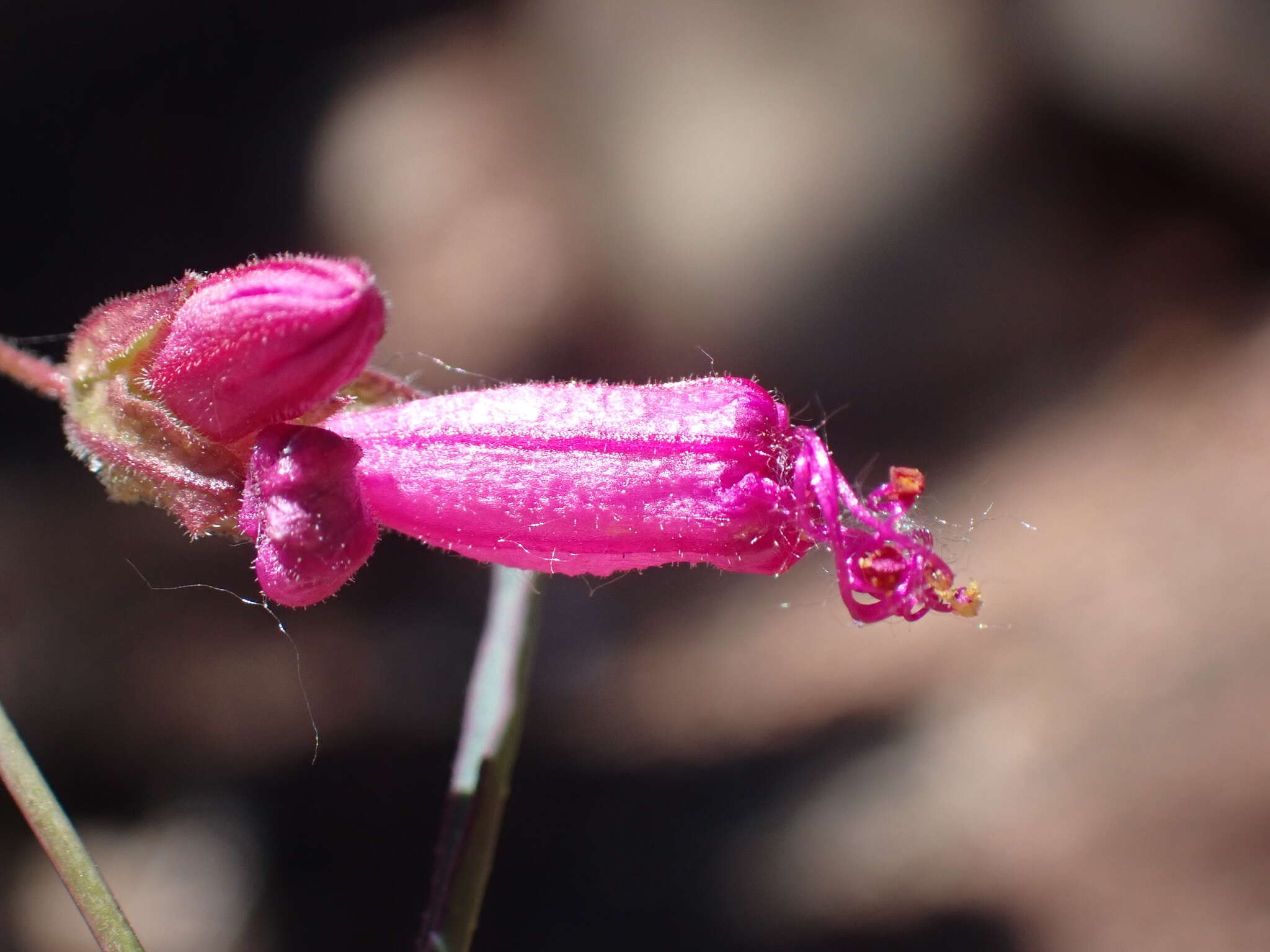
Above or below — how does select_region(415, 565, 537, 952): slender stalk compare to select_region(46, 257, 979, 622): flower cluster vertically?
below

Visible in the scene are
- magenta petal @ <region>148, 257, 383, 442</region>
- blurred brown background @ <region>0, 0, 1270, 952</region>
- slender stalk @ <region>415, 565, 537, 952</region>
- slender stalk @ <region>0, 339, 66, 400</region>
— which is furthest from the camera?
blurred brown background @ <region>0, 0, 1270, 952</region>

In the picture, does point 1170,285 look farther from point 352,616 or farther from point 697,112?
point 352,616

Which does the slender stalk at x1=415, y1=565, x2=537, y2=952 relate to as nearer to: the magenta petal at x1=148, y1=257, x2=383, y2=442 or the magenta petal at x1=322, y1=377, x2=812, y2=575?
the magenta petal at x1=322, y1=377, x2=812, y2=575

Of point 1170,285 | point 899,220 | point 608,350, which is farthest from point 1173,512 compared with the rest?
point 608,350

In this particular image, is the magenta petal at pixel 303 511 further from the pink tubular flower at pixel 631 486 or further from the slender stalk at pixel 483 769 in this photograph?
the slender stalk at pixel 483 769

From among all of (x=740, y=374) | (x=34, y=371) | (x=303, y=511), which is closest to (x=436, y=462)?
(x=303, y=511)

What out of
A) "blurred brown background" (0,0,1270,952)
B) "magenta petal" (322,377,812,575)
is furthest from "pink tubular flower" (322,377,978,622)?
"blurred brown background" (0,0,1270,952)
